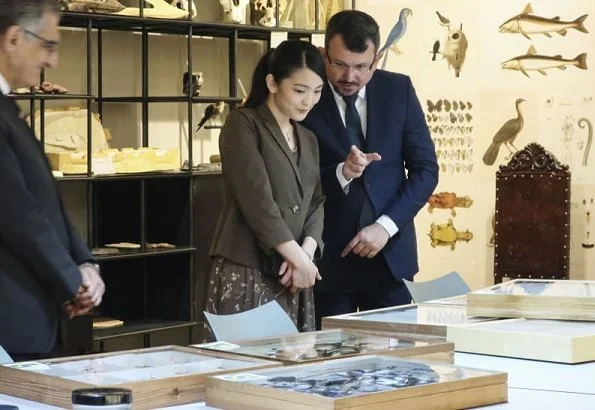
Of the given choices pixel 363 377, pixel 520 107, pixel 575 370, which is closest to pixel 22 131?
pixel 363 377

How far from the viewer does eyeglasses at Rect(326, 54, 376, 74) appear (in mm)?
4191

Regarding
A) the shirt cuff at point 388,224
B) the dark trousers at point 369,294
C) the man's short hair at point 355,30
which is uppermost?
the man's short hair at point 355,30

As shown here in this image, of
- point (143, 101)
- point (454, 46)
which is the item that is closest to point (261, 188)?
point (143, 101)

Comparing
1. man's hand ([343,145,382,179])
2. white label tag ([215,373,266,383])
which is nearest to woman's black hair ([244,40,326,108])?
man's hand ([343,145,382,179])

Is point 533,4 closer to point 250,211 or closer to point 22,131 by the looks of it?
point 250,211

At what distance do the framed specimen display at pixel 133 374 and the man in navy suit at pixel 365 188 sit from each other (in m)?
1.71

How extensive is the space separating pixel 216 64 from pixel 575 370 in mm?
4633

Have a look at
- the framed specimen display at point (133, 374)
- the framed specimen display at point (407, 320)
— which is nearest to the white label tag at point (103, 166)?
the framed specimen display at point (407, 320)

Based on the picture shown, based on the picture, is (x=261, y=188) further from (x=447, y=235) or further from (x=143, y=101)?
(x=447, y=235)

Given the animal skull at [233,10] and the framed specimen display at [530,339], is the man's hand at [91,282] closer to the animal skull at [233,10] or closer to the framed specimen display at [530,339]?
the framed specimen display at [530,339]

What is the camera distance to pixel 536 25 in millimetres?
7031

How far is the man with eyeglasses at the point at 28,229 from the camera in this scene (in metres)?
3.04

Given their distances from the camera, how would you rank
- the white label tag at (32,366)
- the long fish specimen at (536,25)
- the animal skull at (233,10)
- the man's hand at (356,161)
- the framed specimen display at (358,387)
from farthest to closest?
the long fish specimen at (536,25) < the animal skull at (233,10) < the man's hand at (356,161) < the white label tag at (32,366) < the framed specimen display at (358,387)

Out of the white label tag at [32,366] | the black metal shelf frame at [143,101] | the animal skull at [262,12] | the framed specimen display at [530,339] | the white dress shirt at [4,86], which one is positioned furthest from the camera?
the animal skull at [262,12]
